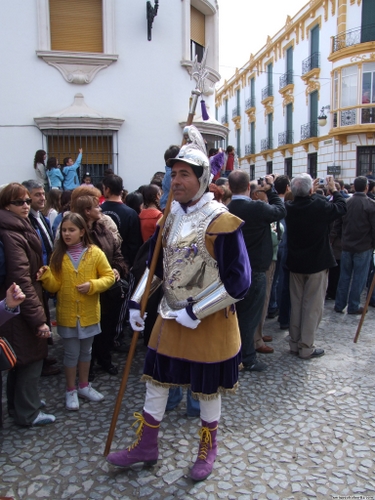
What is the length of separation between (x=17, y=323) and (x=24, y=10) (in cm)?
789

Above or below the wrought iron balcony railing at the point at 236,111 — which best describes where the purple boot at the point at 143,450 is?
below

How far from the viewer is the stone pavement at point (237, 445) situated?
2547 mm

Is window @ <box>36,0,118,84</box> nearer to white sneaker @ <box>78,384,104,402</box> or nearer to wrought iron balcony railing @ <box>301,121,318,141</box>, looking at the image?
white sneaker @ <box>78,384,104,402</box>

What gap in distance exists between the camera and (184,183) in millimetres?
2572

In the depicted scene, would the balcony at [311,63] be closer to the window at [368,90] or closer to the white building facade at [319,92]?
the white building facade at [319,92]

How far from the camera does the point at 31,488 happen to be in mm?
2533

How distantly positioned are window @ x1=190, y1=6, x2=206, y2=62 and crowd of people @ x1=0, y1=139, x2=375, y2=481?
254 inches

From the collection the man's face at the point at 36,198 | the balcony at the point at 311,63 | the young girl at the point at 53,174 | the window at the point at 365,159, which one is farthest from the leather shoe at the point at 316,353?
the balcony at the point at 311,63

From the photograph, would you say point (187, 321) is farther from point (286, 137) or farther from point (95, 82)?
point (286, 137)

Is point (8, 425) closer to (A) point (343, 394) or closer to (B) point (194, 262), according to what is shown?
(B) point (194, 262)

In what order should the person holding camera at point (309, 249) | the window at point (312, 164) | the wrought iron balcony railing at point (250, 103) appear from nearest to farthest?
the person holding camera at point (309, 249) < the window at point (312, 164) < the wrought iron balcony railing at point (250, 103)

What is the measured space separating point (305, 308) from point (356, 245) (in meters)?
1.96

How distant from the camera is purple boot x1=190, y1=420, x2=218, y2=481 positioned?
263 centimetres

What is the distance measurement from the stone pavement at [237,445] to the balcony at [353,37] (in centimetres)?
2014
